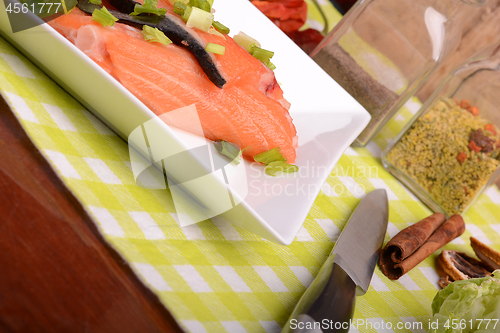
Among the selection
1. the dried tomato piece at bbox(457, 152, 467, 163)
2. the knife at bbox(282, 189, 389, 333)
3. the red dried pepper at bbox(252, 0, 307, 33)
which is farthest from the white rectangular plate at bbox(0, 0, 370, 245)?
the dried tomato piece at bbox(457, 152, 467, 163)

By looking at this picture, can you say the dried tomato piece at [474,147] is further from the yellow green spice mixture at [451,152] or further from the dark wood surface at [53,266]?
the dark wood surface at [53,266]

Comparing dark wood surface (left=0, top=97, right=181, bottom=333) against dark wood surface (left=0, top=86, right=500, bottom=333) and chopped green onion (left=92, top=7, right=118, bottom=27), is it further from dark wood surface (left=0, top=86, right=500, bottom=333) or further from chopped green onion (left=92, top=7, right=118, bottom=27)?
chopped green onion (left=92, top=7, right=118, bottom=27)

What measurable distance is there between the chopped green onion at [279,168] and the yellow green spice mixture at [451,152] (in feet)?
1.87

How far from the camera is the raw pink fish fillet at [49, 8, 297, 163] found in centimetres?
71

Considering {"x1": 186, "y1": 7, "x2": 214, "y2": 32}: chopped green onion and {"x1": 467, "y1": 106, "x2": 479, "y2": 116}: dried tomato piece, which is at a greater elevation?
{"x1": 467, "y1": 106, "x2": 479, "y2": 116}: dried tomato piece

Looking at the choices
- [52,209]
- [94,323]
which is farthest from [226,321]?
[52,209]

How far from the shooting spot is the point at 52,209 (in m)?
0.57

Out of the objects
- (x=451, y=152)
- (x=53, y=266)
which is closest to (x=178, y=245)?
(x=53, y=266)

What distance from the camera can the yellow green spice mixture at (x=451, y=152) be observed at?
1.11 meters

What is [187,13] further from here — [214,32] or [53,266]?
[53,266]

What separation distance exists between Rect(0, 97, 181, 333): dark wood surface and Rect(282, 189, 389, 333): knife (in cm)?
21

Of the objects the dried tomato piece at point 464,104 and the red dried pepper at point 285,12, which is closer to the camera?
the dried tomato piece at point 464,104

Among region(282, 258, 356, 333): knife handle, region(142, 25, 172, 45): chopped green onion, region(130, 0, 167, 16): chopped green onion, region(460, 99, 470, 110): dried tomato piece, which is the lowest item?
region(282, 258, 356, 333): knife handle

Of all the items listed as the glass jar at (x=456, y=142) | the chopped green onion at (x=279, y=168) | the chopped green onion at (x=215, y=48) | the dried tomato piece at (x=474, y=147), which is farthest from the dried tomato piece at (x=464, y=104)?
the chopped green onion at (x=215, y=48)
